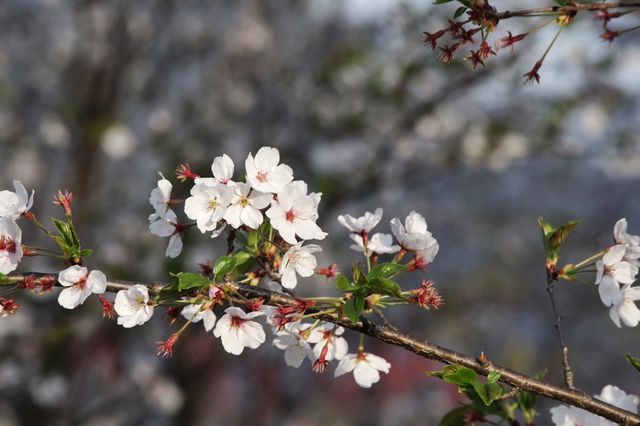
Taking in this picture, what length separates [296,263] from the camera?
145cm

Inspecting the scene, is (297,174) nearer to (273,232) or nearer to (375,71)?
(375,71)

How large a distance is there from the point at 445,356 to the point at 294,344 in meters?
0.35

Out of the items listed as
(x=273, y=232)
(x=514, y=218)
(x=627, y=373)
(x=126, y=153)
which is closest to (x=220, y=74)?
(x=126, y=153)

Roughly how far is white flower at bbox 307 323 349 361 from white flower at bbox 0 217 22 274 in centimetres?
63

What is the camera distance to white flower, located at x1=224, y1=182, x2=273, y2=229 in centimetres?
134

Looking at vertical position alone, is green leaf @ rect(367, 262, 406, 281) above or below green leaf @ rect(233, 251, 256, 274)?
above

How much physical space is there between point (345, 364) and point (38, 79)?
710 cm

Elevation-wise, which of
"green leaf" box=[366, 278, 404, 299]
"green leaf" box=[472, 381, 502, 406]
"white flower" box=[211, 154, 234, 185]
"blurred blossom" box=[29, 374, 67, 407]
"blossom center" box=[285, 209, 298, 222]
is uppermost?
"white flower" box=[211, 154, 234, 185]

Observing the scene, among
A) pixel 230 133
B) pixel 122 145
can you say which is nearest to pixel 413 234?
pixel 230 133

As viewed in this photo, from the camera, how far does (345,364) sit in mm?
1570

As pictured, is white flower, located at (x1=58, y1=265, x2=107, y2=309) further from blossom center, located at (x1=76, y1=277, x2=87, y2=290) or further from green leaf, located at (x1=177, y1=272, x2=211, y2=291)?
green leaf, located at (x1=177, y1=272, x2=211, y2=291)

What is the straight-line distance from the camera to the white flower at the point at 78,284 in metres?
1.36

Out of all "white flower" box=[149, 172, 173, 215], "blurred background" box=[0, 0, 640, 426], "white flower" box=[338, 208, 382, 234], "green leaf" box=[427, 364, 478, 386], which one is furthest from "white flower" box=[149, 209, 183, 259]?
"blurred background" box=[0, 0, 640, 426]

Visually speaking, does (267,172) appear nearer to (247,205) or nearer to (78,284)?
(247,205)
